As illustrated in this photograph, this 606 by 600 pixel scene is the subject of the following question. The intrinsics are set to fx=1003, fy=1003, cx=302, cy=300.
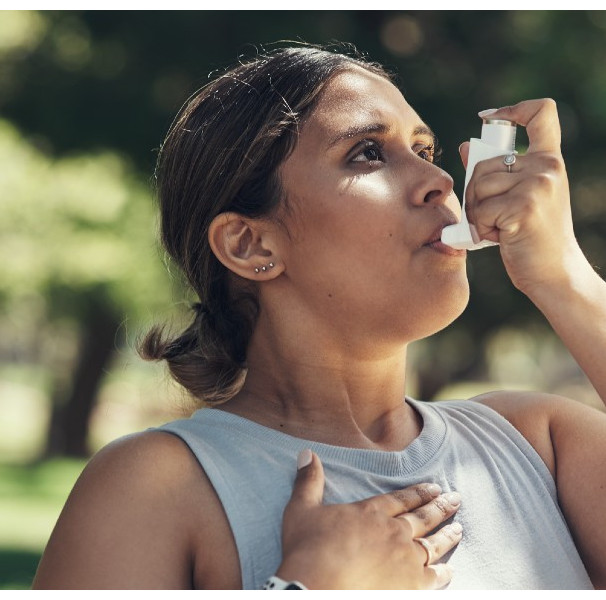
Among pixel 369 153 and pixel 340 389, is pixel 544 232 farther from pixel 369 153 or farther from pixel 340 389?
pixel 340 389

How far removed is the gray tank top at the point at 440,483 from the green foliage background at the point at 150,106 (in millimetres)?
3220

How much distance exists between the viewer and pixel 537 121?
2000 millimetres

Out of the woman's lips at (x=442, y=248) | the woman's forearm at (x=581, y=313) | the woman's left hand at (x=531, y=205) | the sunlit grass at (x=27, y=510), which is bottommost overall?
the sunlit grass at (x=27, y=510)

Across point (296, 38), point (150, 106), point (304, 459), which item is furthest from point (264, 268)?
point (150, 106)

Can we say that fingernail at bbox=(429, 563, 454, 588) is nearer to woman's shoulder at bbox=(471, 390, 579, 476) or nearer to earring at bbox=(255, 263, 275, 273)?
woman's shoulder at bbox=(471, 390, 579, 476)

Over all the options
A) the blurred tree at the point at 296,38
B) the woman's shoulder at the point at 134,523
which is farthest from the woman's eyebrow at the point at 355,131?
the blurred tree at the point at 296,38

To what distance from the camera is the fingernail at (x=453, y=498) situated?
6.47 feet

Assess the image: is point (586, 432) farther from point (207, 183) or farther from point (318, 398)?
point (207, 183)

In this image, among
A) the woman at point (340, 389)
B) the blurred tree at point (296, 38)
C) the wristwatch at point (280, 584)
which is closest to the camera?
the wristwatch at point (280, 584)

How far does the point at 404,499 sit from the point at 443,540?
0.11 metres

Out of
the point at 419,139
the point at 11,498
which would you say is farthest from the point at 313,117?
the point at 11,498

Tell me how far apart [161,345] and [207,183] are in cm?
50

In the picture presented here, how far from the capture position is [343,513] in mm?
1818

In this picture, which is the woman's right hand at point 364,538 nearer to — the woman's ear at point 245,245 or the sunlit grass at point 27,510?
the woman's ear at point 245,245
